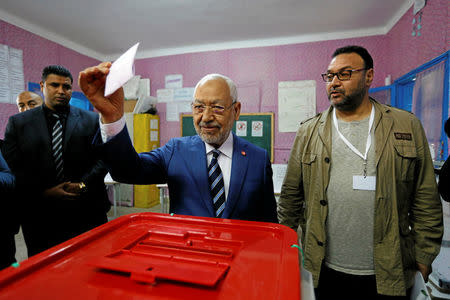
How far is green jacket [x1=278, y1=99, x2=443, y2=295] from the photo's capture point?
3.82 ft

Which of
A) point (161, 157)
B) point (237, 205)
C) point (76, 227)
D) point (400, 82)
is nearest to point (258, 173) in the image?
point (237, 205)

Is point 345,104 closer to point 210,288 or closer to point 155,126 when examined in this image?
point 210,288

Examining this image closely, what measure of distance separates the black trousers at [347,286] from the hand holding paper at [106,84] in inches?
50.0

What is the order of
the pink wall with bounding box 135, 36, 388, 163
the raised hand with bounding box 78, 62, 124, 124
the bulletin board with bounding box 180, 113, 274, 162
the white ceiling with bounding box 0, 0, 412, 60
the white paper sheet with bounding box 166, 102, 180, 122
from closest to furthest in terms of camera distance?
1. the raised hand with bounding box 78, 62, 124, 124
2. the white ceiling with bounding box 0, 0, 412, 60
3. the pink wall with bounding box 135, 36, 388, 163
4. the bulletin board with bounding box 180, 113, 274, 162
5. the white paper sheet with bounding box 166, 102, 180, 122

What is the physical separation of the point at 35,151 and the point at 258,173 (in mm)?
1645

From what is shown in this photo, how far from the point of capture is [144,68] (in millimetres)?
5199

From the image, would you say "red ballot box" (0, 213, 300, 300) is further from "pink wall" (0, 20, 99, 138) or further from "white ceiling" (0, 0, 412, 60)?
"pink wall" (0, 20, 99, 138)

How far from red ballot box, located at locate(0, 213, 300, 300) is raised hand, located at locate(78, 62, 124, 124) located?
13.6 inches

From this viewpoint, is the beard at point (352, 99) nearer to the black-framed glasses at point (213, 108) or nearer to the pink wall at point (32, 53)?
the black-framed glasses at point (213, 108)

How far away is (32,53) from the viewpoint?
3814 mm

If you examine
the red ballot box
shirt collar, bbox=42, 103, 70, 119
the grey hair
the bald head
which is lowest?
the red ballot box

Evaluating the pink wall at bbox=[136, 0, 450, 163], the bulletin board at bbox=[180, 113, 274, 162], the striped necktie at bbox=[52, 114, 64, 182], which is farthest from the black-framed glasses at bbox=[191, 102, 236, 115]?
the bulletin board at bbox=[180, 113, 274, 162]

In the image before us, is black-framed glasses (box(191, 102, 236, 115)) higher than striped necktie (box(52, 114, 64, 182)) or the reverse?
higher

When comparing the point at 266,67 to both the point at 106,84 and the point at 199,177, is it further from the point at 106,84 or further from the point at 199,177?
the point at 106,84
